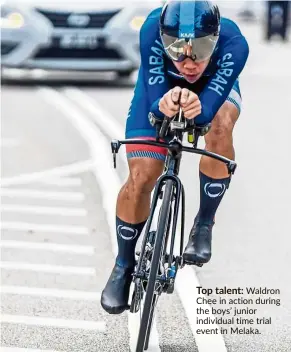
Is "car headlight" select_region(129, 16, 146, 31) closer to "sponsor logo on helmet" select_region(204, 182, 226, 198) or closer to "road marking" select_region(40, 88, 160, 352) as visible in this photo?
"road marking" select_region(40, 88, 160, 352)

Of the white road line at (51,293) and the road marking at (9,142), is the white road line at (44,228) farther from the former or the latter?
the road marking at (9,142)

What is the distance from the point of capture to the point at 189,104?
15.1 ft

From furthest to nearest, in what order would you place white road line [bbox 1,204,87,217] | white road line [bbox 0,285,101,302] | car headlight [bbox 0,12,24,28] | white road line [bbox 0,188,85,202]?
car headlight [bbox 0,12,24,28] < white road line [bbox 0,188,85,202] < white road line [bbox 1,204,87,217] < white road line [bbox 0,285,101,302]

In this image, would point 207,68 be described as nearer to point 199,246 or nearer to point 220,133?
point 220,133

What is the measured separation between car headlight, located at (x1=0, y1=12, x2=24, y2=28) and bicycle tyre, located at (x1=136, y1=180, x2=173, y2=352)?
1150 cm

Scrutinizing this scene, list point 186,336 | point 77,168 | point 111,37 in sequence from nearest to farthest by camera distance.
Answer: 1. point 186,336
2. point 77,168
3. point 111,37

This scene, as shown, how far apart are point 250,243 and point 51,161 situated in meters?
3.74

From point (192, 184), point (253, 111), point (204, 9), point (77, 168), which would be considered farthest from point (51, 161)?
point (204, 9)

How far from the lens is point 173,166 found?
4.82 meters

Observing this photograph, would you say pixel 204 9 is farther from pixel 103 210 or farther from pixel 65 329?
pixel 103 210

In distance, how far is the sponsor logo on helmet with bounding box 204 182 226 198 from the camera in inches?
211

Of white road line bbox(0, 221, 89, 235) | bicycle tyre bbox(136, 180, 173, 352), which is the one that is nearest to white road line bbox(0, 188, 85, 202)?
white road line bbox(0, 221, 89, 235)

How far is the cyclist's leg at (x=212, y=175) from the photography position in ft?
16.9

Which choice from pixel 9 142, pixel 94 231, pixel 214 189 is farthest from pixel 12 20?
pixel 214 189
